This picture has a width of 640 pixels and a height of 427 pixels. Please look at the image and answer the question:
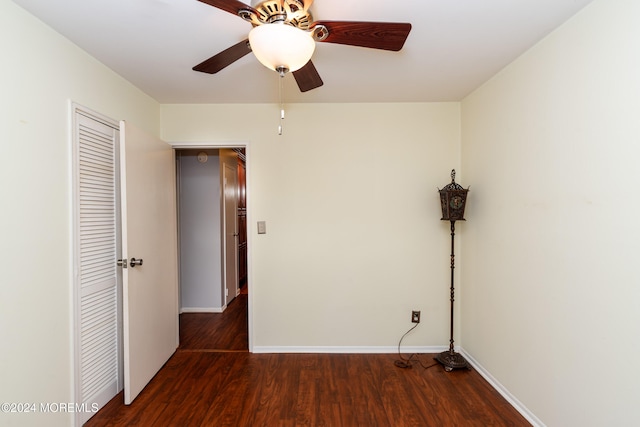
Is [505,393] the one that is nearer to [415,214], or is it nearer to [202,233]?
[415,214]

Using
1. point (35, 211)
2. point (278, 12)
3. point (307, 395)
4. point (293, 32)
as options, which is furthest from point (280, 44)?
point (307, 395)

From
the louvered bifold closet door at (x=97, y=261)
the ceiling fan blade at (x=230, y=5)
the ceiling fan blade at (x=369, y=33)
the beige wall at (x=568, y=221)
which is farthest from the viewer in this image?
the louvered bifold closet door at (x=97, y=261)

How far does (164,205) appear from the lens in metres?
2.56

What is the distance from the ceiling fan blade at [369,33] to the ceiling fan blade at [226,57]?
368 millimetres

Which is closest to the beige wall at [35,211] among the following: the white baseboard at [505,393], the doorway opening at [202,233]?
the doorway opening at [202,233]

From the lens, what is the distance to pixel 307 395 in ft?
6.91

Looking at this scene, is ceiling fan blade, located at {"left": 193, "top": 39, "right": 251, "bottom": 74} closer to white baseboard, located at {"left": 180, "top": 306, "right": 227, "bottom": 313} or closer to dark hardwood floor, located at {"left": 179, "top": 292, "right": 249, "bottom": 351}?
dark hardwood floor, located at {"left": 179, "top": 292, "right": 249, "bottom": 351}

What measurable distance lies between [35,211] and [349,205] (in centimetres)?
214

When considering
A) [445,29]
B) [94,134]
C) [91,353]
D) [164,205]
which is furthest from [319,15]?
[91,353]

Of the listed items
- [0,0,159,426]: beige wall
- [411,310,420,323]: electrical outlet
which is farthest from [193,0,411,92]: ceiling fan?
[411,310,420,323]: electrical outlet

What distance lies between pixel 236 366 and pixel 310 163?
1921mm

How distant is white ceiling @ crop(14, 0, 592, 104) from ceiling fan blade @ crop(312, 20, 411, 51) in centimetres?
23

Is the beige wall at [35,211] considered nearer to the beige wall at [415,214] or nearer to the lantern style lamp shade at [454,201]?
the beige wall at [415,214]

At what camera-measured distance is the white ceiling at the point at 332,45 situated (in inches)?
55.7
